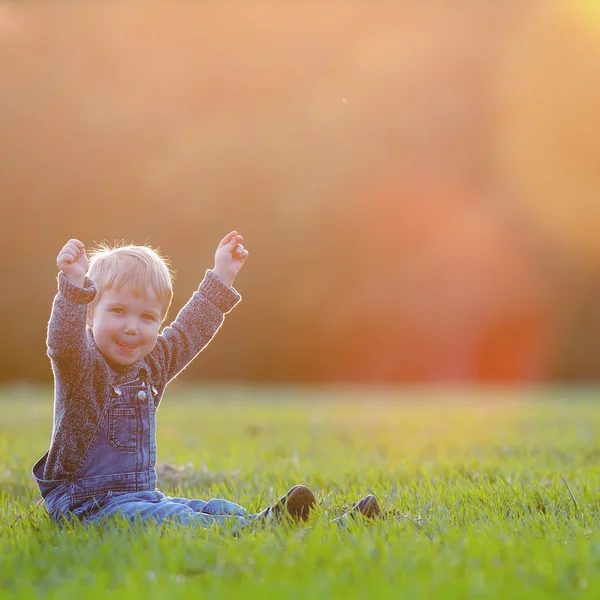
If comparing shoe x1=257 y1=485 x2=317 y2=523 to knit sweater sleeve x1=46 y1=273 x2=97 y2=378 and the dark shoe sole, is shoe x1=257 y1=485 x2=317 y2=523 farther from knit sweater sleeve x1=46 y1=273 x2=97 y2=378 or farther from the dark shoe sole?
knit sweater sleeve x1=46 y1=273 x2=97 y2=378

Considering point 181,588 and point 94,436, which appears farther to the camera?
point 94,436

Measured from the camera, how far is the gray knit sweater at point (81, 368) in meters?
3.52

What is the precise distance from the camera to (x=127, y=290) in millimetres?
3707

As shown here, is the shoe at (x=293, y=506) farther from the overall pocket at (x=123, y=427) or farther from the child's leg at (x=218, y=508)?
the overall pocket at (x=123, y=427)

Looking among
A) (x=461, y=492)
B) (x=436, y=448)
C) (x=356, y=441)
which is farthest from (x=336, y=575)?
(x=356, y=441)

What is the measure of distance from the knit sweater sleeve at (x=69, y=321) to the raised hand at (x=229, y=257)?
904 millimetres

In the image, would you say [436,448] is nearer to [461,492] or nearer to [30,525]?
[461,492]

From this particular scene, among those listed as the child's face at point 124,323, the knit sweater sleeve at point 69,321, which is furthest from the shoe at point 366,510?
the knit sweater sleeve at point 69,321

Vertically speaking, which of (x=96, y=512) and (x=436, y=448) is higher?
(x=96, y=512)

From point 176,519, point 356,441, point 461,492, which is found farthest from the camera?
point 356,441

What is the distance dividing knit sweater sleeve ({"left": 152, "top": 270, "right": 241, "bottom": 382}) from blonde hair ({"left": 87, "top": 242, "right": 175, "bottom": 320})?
0.28 m

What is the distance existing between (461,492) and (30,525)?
2152 mm

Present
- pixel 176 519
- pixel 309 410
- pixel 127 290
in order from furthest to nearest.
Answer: pixel 309 410
pixel 127 290
pixel 176 519

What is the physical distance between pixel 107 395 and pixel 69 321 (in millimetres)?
441
